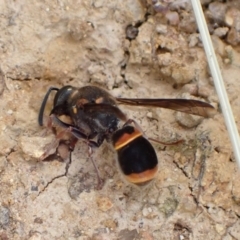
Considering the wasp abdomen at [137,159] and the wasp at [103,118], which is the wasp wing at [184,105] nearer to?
the wasp at [103,118]

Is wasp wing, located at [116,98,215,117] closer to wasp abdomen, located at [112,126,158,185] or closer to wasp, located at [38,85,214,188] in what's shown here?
wasp, located at [38,85,214,188]

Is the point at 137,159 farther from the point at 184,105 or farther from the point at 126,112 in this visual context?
the point at 126,112

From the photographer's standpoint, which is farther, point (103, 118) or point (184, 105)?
point (103, 118)

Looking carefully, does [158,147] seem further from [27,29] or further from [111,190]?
[27,29]

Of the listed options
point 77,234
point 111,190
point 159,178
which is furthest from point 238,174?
point 77,234

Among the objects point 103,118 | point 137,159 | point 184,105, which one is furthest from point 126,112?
point 137,159

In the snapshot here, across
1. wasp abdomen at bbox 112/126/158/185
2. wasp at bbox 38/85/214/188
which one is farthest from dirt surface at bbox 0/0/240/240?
wasp abdomen at bbox 112/126/158/185
